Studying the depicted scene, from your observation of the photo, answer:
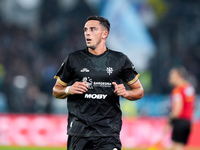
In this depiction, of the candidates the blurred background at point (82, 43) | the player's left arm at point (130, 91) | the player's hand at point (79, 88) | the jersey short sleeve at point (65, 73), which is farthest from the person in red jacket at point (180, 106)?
the blurred background at point (82, 43)

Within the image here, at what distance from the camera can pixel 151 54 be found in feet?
67.5

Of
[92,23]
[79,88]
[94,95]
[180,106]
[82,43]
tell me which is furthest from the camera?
[82,43]

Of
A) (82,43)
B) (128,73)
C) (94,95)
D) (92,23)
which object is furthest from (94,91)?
(82,43)

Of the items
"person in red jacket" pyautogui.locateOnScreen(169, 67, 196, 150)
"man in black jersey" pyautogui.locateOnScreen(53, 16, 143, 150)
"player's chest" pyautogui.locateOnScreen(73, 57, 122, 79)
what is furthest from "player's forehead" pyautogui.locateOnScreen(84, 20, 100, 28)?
"person in red jacket" pyautogui.locateOnScreen(169, 67, 196, 150)

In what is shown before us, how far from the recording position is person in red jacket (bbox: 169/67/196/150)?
10.8 m

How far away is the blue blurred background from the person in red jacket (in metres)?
7.11

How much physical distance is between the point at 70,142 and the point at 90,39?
126cm

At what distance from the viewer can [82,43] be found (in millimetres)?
21406

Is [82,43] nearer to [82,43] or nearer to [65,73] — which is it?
[82,43]

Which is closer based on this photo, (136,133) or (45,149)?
(45,149)

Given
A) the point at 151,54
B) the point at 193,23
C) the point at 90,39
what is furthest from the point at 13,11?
the point at 90,39

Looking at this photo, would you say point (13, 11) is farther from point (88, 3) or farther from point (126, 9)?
point (126, 9)

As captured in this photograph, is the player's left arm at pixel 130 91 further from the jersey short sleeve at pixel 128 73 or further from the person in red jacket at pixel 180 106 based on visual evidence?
the person in red jacket at pixel 180 106

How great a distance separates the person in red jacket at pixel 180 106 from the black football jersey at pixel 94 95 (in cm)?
467
